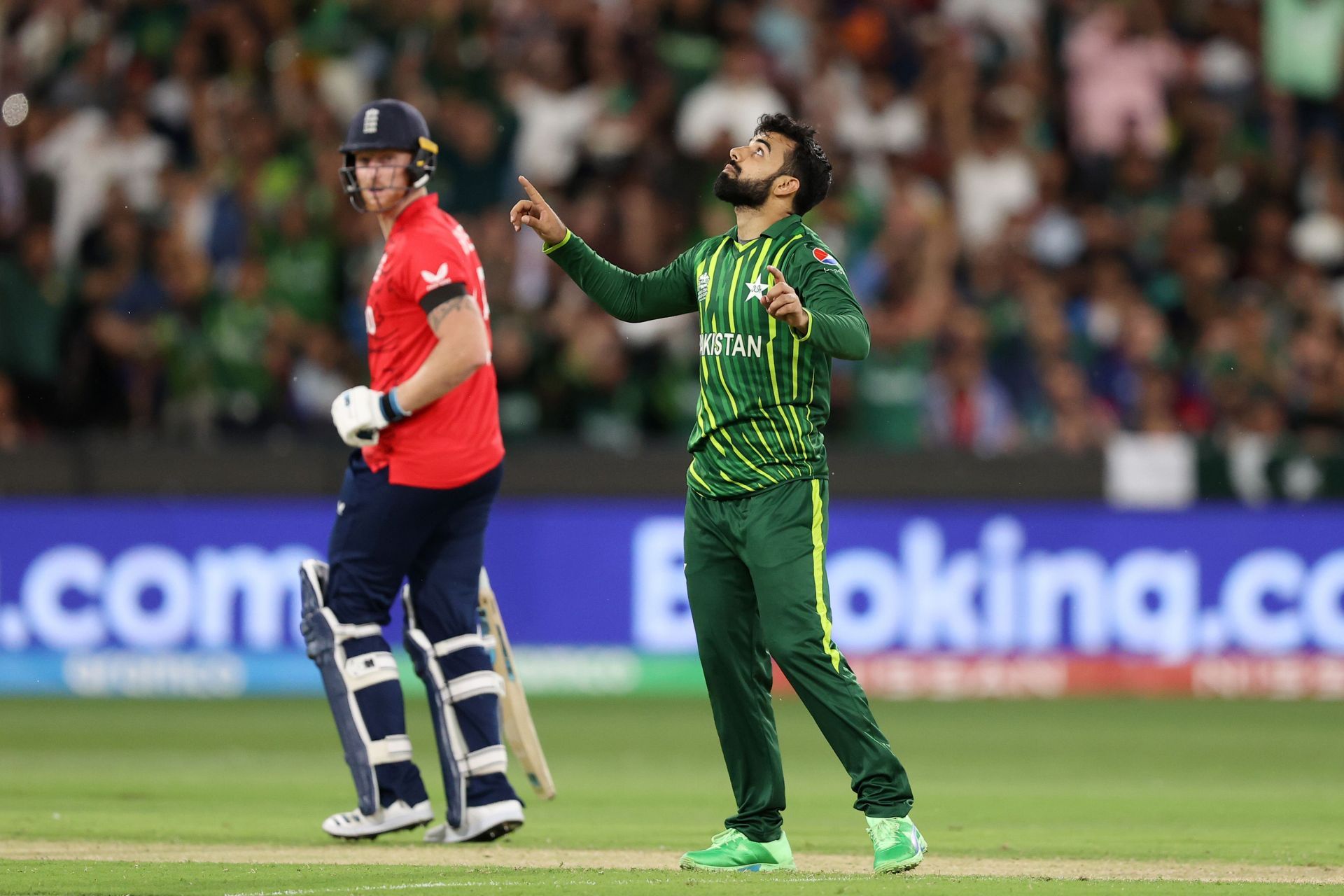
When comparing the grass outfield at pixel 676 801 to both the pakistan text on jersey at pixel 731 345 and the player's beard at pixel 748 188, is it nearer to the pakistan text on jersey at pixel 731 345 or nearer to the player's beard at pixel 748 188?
the pakistan text on jersey at pixel 731 345

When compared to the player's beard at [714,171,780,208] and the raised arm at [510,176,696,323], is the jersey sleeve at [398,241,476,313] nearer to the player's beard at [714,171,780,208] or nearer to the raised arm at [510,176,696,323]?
the raised arm at [510,176,696,323]

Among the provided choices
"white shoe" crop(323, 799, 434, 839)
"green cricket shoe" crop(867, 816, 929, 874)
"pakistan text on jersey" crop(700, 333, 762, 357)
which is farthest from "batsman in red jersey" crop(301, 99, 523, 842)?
"green cricket shoe" crop(867, 816, 929, 874)

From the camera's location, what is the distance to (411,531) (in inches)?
286

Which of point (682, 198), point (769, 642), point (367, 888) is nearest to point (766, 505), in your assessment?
point (769, 642)

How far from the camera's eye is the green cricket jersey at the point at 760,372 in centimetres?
649

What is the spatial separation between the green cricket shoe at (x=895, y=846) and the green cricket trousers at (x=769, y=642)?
37 millimetres

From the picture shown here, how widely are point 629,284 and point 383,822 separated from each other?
2.04m

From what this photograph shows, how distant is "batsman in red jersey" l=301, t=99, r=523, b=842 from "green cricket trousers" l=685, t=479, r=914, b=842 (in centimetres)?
99

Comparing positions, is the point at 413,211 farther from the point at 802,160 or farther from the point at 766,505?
the point at 766,505

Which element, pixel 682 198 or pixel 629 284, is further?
pixel 682 198

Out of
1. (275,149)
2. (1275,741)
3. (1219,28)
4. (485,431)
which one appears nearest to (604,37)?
(275,149)

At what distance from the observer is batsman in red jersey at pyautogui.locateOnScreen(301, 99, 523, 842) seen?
7.22 meters

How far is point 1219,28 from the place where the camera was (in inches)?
698

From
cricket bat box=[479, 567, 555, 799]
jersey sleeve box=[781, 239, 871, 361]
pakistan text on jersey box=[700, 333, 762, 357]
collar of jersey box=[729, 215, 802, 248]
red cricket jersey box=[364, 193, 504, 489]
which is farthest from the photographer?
cricket bat box=[479, 567, 555, 799]
